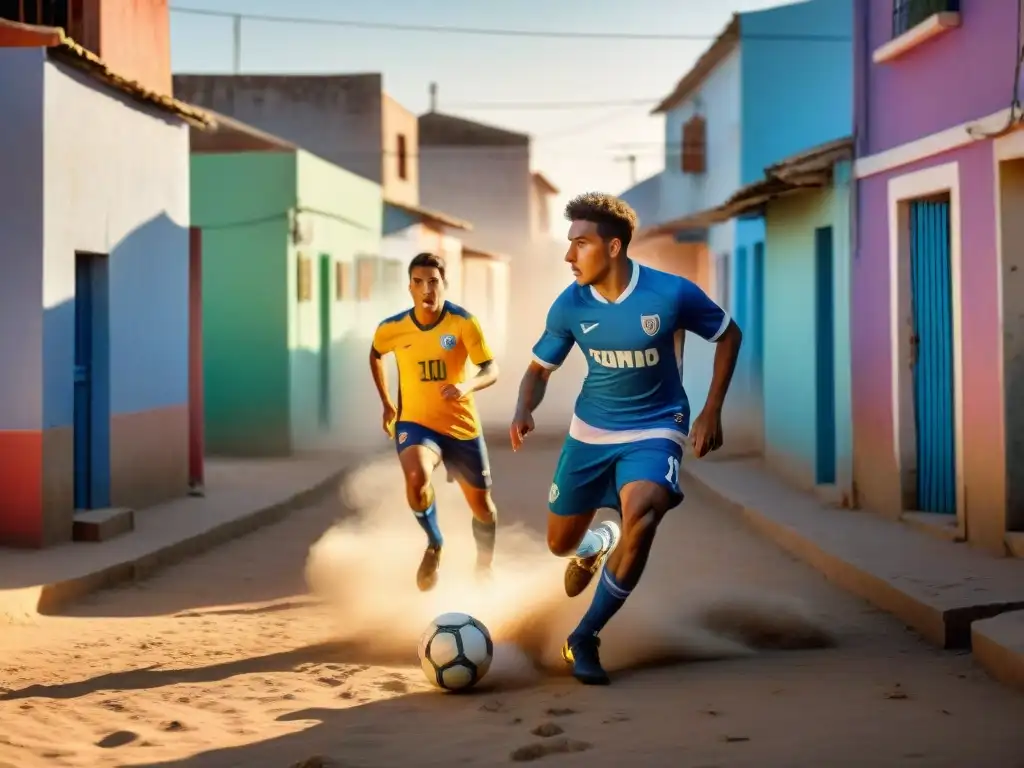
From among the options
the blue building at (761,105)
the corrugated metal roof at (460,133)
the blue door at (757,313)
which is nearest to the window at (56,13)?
the blue door at (757,313)

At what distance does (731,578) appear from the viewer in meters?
10.8

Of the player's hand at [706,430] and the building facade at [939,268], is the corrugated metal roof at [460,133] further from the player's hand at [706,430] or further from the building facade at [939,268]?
the player's hand at [706,430]

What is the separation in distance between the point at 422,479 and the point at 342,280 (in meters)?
16.7

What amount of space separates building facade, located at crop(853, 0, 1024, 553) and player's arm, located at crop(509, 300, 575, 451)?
4424 millimetres

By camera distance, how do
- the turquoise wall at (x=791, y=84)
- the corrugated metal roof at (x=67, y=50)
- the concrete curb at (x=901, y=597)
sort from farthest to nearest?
the turquoise wall at (x=791, y=84) < the corrugated metal roof at (x=67, y=50) < the concrete curb at (x=901, y=597)

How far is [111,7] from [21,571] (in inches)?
240

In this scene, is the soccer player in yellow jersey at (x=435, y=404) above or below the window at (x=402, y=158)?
below

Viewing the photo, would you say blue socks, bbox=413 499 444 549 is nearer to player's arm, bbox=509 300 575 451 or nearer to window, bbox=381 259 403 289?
player's arm, bbox=509 300 575 451

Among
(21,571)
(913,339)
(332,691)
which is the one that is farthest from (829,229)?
(332,691)

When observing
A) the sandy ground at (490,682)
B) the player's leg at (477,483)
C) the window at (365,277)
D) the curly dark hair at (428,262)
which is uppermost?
the window at (365,277)

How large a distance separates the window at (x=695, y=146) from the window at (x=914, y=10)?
2136 cm

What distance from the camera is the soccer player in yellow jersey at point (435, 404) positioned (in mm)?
9609

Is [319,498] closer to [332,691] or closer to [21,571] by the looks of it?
[21,571]

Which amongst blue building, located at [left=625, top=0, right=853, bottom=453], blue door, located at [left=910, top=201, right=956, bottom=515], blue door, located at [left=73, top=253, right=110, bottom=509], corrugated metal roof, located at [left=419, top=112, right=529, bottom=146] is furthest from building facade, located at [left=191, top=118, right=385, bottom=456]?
corrugated metal roof, located at [left=419, top=112, right=529, bottom=146]
